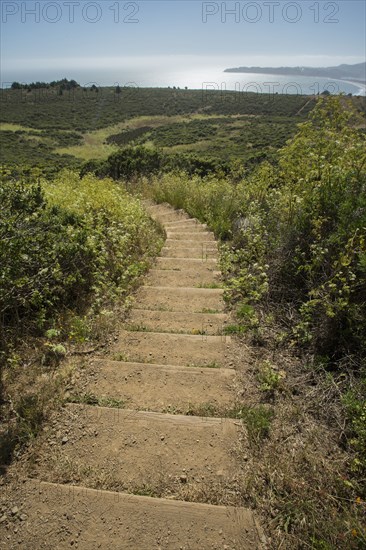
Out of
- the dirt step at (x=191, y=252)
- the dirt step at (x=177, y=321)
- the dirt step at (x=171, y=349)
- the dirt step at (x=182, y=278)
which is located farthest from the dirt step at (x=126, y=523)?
the dirt step at (x=191, y=252)

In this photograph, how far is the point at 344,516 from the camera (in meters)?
1.83

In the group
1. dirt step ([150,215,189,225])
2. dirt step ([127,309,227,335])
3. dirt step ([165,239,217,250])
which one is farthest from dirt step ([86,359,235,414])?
dirt step ([150,215,189,225])

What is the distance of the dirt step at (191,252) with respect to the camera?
18.3 feet

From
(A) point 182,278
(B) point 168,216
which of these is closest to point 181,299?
(A) point 182,278

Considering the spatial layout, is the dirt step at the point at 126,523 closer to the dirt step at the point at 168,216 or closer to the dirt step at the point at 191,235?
the dirt step at the point at 191,235

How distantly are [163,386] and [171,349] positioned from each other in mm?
512

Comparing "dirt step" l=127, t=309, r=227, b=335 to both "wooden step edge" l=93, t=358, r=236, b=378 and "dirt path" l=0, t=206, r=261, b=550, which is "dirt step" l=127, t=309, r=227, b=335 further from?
"wooden step edge" l=93, t=358, r=236, b=378

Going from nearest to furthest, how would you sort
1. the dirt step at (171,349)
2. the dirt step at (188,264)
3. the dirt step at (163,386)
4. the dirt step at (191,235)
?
the dirt step at (163,386)
the dirt step at (171,349)
the dirt step at (188,264)
the dirt step at (191,235)

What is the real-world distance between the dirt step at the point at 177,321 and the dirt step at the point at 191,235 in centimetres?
259

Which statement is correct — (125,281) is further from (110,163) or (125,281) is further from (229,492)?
(110,163)

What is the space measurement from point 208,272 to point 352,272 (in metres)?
2.20

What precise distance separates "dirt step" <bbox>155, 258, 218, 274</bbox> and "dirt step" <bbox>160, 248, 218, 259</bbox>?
170 mm

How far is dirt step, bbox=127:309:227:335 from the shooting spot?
3605mm

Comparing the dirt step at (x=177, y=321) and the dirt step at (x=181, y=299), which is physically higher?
the dirt step at (x=181, y=299)
